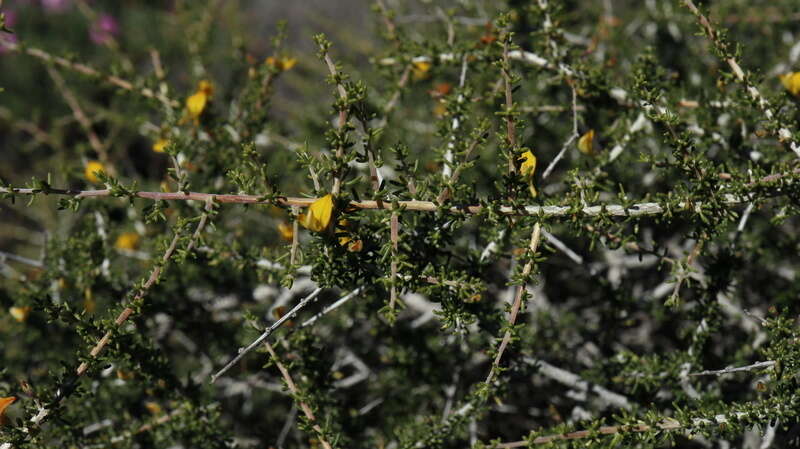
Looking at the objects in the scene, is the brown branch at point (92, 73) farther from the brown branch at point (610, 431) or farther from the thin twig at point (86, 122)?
the brown branch at point (610, 431)

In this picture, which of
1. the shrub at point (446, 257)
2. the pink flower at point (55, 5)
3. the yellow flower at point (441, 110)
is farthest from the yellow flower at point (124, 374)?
the pink flower at point (55, 5)

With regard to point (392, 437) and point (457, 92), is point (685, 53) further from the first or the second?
point (392, 437)

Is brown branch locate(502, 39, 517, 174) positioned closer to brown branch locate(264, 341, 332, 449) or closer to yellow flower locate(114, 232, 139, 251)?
brown branch locate(264, 341, 332, 449)

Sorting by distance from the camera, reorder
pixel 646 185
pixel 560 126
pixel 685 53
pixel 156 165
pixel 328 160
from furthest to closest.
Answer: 1. pixel 156 165
2. pixel 685 53
3. pixel 560 126
4. pixel 646 185
5. pixel 328 160

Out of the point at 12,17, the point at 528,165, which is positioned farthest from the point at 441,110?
the point at 12,17

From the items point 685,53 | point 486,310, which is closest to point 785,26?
point 685,53

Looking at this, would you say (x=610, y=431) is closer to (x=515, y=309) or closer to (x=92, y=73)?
(x=515, y=309)
